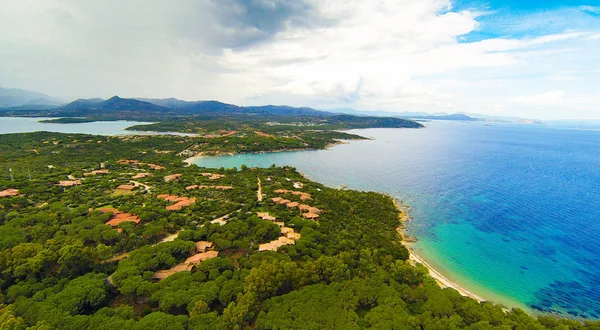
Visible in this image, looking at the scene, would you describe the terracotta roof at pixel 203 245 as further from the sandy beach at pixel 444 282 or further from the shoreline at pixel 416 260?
the sandy beach at pixel 444 282

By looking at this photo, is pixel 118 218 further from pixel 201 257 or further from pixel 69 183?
pixel 69 183

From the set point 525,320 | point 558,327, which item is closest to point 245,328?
point 525,320

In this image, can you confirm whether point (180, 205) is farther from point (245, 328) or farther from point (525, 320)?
point (525, 320)

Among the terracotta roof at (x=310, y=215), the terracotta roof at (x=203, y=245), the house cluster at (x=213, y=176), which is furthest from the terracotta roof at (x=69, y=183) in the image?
the terracotta roof at (x=310, y=215)

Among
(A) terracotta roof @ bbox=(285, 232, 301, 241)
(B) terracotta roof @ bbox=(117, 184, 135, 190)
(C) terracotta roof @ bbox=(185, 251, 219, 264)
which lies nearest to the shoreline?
(A) terracotta roof @ bbox=(285, 232, 301, 241)

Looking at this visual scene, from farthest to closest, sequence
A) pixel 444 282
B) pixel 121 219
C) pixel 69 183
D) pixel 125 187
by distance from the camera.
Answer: pixel 125 187 < pixel 69 183 < pixel 121 219 < pixel 444 282

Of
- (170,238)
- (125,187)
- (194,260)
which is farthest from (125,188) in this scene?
(194,260)
